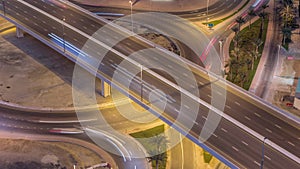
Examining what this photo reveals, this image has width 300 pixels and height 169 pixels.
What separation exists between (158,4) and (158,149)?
253 feet

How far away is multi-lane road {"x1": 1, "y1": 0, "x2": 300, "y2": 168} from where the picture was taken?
76.1 metres

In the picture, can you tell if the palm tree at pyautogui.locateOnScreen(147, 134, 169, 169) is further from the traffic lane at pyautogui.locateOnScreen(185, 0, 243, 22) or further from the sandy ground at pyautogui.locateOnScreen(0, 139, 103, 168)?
the traffic lane at pyautogui.locateOnScreen(185, 0, 243, 22)

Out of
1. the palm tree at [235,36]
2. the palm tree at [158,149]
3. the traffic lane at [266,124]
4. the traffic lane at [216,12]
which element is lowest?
the palm tree at [158,149]

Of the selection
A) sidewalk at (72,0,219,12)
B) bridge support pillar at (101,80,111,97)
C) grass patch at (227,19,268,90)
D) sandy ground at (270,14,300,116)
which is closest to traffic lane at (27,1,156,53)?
bridge support pillar at (101,80,111,97)

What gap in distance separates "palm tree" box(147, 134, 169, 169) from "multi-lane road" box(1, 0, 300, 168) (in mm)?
6228

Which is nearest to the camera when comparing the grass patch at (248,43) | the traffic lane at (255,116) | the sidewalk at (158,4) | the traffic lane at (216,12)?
the traffic lane at (255,116)

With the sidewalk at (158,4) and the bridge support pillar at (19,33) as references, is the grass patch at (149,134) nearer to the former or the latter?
the bridge support pillar at (19,33)

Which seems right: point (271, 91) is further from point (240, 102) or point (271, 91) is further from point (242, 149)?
point (242, 149)

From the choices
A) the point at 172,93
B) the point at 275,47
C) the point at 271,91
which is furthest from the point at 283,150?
the point at 275,47

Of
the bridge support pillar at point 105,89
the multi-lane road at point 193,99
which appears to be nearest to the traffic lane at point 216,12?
the multi-lane road at point 193,99

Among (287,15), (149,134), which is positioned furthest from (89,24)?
(287,15)

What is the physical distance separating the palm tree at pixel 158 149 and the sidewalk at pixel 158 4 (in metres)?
68.3

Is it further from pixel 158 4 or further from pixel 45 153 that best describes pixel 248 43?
pixel 45 153

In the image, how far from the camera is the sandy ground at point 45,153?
87438 mm
